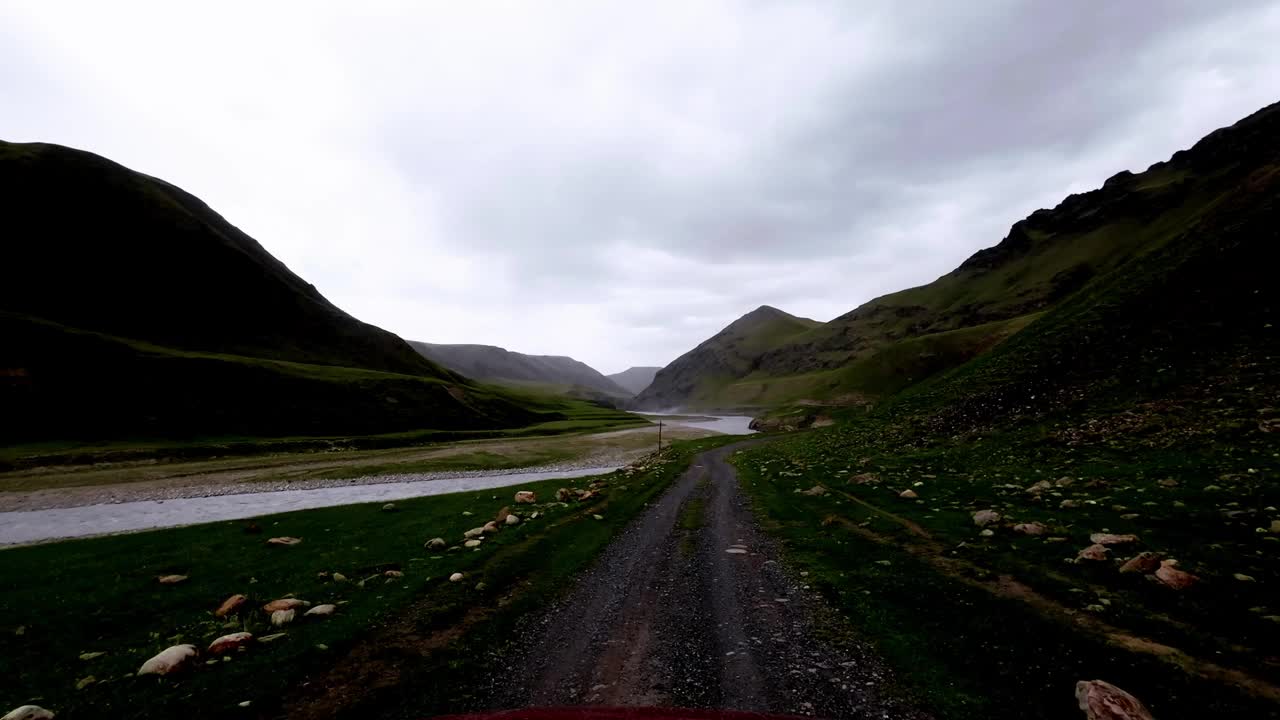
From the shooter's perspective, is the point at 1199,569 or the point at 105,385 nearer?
the point at 1199,569

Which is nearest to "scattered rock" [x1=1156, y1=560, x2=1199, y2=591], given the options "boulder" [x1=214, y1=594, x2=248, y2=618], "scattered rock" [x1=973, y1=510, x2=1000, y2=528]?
"scattered rock" [x1=973, y1=510, x2=1000, y2=528]

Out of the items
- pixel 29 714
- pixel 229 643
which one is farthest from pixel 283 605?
pixel 29 714

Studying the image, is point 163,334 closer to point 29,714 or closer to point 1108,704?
point 29,714

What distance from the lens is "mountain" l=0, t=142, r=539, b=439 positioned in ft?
258

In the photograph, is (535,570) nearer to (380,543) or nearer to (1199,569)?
(380,543)

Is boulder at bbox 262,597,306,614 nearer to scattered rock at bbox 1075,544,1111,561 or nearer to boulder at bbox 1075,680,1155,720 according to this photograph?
boulder at bbox 1075,680,1155,720

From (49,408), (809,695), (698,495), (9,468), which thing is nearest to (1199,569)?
(809,695)

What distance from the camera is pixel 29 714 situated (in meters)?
8.02

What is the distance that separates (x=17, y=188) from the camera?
13400 centimetres

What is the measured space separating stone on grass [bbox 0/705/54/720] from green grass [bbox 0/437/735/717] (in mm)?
420

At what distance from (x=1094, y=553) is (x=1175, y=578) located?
6.55 feet

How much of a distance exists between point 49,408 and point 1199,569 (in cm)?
12216

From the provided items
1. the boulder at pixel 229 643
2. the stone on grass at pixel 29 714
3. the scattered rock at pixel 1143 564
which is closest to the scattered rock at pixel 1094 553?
the scattered rock at pixel 1143 564

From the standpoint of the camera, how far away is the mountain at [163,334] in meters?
78.5
